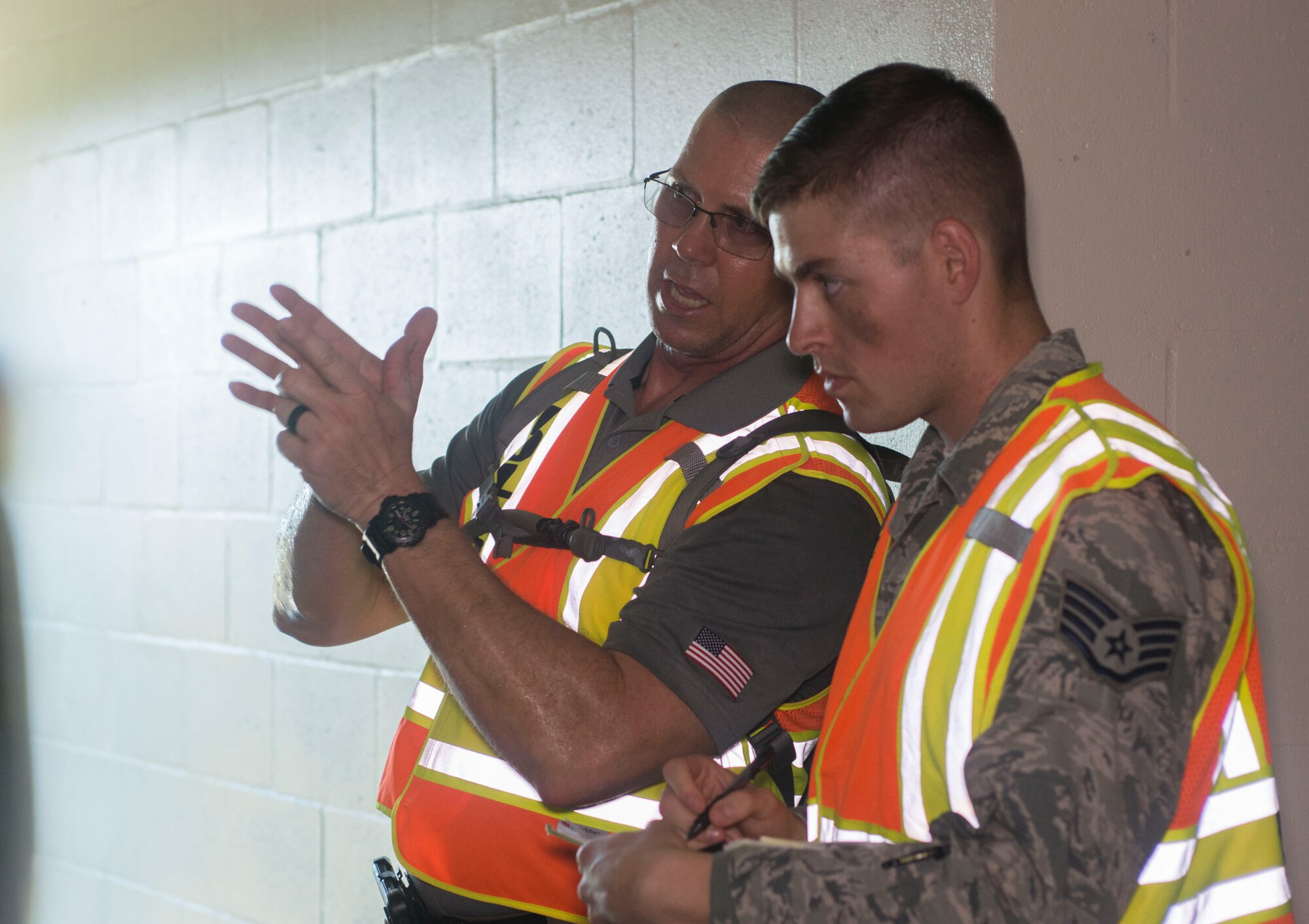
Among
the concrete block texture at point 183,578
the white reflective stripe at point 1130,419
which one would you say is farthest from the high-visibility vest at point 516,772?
the concrete block texture at point 183,578

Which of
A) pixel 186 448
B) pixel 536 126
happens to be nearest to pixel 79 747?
pixel 186 448

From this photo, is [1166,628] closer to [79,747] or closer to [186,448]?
[186,448]

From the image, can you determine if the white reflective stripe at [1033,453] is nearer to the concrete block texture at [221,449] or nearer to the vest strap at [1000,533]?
the vest strap at [1000,533]

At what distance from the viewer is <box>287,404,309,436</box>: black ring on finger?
131 centimetres

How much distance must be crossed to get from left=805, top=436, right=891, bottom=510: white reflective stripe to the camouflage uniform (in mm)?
514

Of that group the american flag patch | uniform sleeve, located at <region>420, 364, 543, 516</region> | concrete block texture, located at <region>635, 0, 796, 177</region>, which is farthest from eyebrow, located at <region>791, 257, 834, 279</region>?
concrete block texture, located at <region>635, 0, 796, 177</region>

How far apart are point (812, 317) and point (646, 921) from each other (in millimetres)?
539

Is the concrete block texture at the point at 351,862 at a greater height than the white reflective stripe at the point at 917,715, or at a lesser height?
lesser

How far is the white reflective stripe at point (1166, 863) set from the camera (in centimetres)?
87

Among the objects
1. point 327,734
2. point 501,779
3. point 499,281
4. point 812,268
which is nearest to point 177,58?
point 499,281

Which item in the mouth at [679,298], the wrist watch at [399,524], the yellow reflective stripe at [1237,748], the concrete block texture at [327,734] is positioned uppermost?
the mouth at [679,298]

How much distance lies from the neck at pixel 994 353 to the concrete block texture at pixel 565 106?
3.88 ft

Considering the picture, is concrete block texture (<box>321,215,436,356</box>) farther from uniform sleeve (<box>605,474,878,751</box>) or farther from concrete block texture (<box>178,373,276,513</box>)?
uniform sleeve (<box>605,474,878,751</box>)

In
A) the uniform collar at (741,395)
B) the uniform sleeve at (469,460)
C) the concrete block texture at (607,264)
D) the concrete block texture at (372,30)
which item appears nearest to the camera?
the uniform collar at (741,395)
